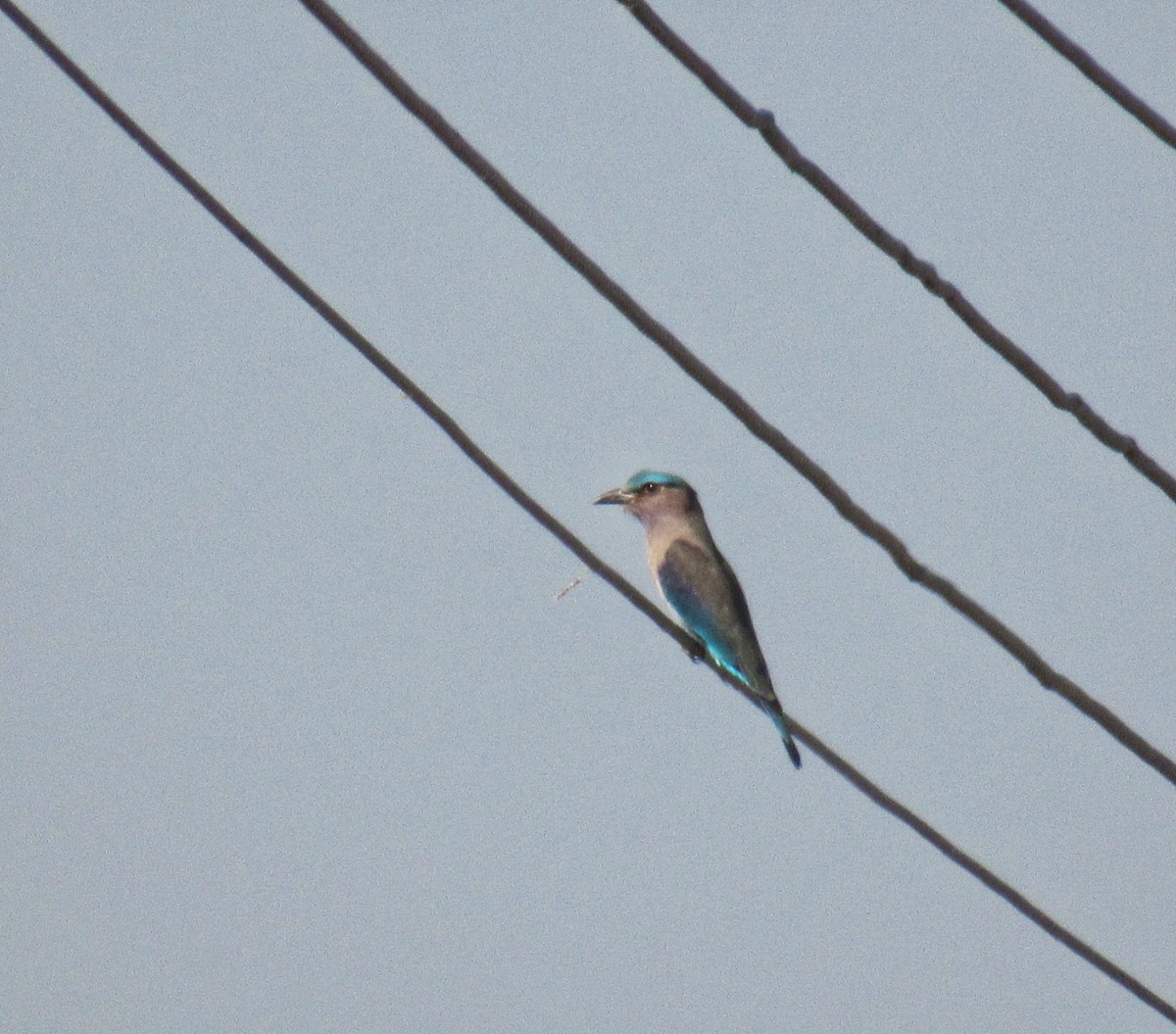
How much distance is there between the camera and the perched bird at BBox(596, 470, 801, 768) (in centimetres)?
964

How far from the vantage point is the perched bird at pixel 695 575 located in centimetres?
964

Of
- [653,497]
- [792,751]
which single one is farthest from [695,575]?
[792,751]

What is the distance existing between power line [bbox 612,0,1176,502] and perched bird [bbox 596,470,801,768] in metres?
5.12

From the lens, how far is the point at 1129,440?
3.59 m

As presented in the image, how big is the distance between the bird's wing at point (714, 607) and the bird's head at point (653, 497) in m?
0.35

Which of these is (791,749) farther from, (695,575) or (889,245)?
(889,245)

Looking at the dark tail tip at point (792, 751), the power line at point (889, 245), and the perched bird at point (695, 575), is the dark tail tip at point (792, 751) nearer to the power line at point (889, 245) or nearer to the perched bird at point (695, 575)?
the perched bird at point (695, 575)

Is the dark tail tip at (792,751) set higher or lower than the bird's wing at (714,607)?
lower

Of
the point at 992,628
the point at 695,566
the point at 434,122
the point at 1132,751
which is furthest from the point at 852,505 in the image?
the point at 695,566

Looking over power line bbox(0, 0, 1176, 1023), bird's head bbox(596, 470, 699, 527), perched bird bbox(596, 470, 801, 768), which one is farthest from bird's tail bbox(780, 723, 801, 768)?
power line bbox(0, 0, 1176, 1023)

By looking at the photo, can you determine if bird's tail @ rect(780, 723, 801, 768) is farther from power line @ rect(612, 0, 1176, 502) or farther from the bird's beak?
power line @ rect(612, 0, 1176, 502)

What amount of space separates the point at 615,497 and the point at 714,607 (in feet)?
4.41

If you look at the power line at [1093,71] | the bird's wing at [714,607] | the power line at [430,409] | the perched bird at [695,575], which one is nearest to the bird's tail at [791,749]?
the perched bird at [695,575]

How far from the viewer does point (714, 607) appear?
985cm
